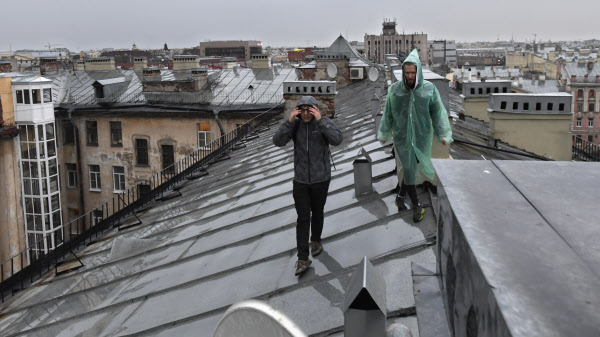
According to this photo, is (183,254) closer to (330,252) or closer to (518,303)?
(330,252)

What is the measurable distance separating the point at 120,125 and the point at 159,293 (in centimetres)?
2094

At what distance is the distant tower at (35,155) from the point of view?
21859mm

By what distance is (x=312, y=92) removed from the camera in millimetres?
14211

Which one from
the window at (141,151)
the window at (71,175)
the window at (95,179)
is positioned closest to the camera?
the window at (141,151)

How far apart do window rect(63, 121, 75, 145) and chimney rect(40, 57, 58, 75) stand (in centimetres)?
473

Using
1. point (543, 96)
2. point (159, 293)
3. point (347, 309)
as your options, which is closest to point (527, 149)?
point (543, 96)

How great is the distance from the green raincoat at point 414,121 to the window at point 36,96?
19.6 m

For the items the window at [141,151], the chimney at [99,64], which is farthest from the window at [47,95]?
the chimney at [99,64]

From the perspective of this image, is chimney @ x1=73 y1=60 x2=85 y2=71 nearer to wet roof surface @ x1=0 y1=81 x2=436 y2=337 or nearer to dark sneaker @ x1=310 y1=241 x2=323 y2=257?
wet roof surface @ x1=0 y1=81 x2=436 y2=337

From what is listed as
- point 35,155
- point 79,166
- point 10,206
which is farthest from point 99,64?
point 10,206

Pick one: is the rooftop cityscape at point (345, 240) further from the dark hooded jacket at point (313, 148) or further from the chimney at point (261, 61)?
the chimney at point (261, 61)

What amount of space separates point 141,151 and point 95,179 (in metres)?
2.94

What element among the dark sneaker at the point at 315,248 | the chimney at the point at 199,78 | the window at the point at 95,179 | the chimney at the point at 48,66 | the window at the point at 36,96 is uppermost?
the chimney at the point at 48,66

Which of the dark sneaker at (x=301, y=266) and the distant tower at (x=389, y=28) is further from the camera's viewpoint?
the distant tower at (x=389, y=28)
